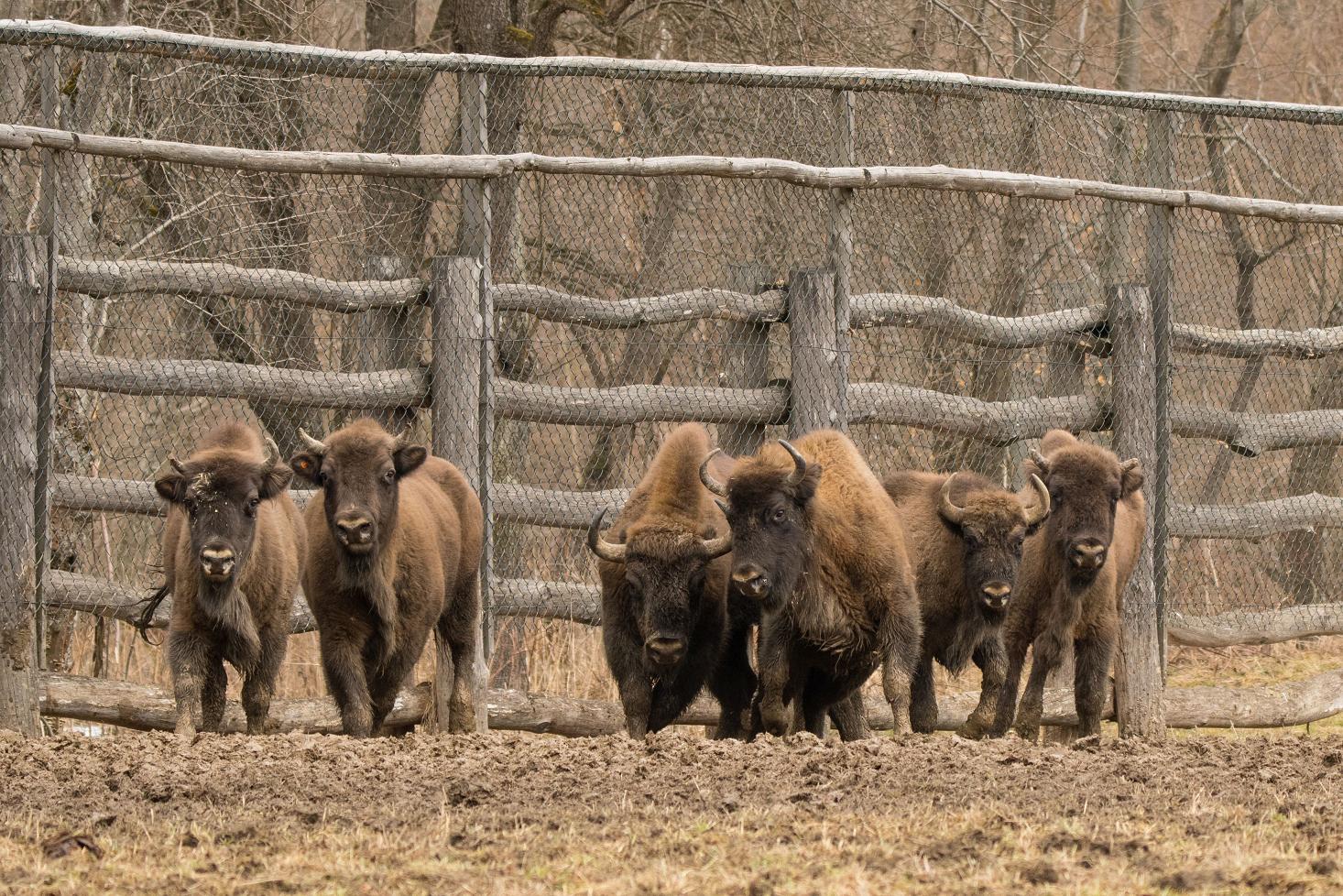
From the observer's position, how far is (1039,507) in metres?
10.5

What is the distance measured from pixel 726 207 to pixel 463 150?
2.16m

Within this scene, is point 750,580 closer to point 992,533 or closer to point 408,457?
point 992,533

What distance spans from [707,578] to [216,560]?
8.68ft

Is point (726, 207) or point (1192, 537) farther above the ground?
point (726, 207)

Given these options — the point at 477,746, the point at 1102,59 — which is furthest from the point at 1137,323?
the point at 1102,59

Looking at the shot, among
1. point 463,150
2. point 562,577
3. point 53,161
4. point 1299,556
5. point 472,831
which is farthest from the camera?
point 1299,556

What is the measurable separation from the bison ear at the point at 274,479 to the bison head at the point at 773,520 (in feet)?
8.01

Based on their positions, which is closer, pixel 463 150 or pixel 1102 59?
pixel 463 150

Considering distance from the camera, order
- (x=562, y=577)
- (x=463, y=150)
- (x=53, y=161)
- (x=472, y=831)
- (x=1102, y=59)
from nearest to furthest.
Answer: (x=472, y=831) → (x=53, y=161) → (x=463, y=150) → (x=562, y=577) → (x=1102, y=59)

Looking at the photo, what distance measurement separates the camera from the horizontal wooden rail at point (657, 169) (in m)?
10.1

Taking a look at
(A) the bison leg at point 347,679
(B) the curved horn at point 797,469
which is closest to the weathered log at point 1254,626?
(B) the curved horn at point 797,469

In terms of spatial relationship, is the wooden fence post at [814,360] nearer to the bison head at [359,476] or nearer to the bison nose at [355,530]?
the bison head at [359,476]

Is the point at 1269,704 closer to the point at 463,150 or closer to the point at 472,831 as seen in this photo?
the point at 463,150

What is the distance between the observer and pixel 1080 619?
10.6 m
